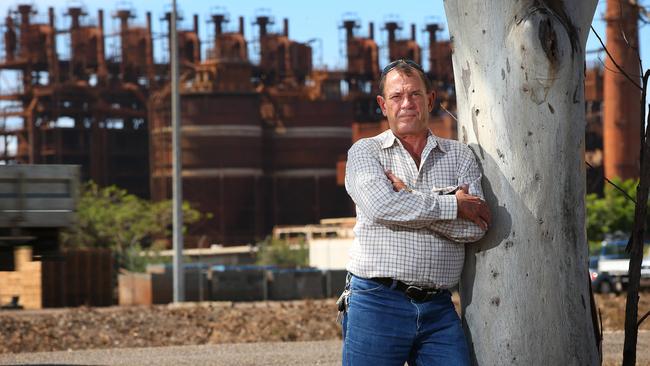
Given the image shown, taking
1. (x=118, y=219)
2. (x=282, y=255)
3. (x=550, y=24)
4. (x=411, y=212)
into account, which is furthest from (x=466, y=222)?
(x=118, y=219)

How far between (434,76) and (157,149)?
22.1 meters

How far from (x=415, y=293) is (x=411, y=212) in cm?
29

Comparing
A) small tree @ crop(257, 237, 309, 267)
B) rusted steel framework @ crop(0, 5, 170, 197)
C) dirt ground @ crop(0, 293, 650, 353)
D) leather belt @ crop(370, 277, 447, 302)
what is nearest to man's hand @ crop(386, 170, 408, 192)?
leather belt @ crop(370, 277, 447, 302)

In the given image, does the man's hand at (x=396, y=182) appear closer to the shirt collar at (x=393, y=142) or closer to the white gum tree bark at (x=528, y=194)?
the shirt collar at (x=393, y=142)

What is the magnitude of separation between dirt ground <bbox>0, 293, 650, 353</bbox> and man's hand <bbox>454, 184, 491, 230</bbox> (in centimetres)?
1086

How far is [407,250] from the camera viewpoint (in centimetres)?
422

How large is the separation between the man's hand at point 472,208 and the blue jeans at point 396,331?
0.30 meters

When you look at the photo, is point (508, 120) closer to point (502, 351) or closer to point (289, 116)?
point (502, 351)

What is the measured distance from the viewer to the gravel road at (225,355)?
1120 cm

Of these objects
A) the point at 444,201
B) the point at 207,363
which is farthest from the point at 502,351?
the point at 207,363

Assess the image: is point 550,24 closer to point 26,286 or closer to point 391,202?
point 391,202

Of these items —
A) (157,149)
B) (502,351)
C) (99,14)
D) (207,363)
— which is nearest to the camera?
(502,351)

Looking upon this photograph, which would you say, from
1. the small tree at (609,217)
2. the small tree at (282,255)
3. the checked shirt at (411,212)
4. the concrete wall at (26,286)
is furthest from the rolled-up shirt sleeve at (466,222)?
the small tree at (609,217)

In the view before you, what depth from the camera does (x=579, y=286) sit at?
15.0 feet
